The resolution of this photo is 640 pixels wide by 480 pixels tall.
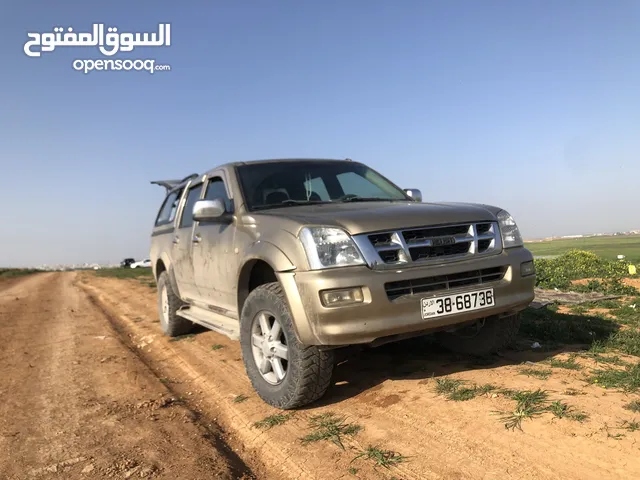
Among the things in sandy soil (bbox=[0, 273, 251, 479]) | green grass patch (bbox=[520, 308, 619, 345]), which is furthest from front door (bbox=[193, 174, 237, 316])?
green grass patch (bbox=[520, 308, 619, 345])

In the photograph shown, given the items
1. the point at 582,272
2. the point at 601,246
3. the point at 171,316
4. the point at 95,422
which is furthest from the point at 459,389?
the point at 601,246

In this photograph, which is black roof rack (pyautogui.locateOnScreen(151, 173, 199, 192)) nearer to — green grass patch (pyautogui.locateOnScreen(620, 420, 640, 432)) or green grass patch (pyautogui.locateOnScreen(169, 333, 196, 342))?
green grass patch (pyautogui.locateOnScreen(169, 333, 196, 342))

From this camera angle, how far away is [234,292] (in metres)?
3.87

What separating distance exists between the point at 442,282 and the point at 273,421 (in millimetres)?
1438

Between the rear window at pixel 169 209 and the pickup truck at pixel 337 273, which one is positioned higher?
the rear window at pixel 169 209

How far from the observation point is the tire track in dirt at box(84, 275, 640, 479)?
2.20m

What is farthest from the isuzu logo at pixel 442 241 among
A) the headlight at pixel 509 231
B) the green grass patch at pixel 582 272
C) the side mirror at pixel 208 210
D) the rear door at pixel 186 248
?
the green grass patch at pixel 582 272

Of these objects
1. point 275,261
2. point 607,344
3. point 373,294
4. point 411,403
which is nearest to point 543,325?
point 607,344

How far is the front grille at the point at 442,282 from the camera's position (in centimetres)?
291

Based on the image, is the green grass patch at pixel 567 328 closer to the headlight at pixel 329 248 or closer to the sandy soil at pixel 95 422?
the headlight at pixel 329 248

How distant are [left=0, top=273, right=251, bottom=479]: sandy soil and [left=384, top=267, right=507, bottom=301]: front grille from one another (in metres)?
1.35

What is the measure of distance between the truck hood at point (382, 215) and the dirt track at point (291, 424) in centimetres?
118

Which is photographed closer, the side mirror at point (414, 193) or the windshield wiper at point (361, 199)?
the windshield wiper at point (361, 199)

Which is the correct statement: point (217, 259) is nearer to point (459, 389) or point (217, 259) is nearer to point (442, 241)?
point (442, 241)
